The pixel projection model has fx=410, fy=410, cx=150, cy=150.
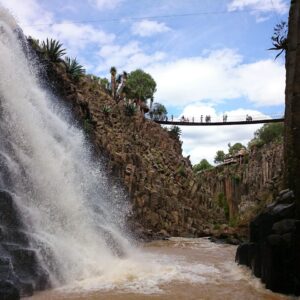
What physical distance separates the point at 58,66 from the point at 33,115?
382 inches

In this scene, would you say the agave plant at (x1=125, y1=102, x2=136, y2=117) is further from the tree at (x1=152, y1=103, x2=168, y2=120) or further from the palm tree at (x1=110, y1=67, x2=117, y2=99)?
the tree at (x1=152, y1=103, x2=168, y2=120)

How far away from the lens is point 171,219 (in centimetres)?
3136

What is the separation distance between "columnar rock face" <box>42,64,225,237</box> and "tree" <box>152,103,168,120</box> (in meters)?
4.76

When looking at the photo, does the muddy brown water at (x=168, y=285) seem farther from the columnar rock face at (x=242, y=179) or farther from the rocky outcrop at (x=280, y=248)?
the columnar rock face at (x=242, y=179)

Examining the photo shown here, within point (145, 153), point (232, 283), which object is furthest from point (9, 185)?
point (145, 153)

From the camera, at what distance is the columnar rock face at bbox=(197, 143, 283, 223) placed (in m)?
42.3

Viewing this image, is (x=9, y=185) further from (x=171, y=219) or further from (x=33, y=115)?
(x=171, y=219)

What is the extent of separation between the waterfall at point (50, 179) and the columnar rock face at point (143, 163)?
→ 212 cm

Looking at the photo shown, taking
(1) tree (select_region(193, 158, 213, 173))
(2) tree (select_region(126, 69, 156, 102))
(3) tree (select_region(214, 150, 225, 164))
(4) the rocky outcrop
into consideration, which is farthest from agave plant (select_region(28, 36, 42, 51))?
(3) tree (select_region(214, 150, 225, 164))

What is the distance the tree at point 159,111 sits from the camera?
154 ft

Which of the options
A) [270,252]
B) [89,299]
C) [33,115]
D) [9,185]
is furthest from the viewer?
[33,115]

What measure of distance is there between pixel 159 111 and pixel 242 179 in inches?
523

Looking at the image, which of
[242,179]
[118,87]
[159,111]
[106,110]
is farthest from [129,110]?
[242,179]

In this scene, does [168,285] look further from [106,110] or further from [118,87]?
[118,87]
